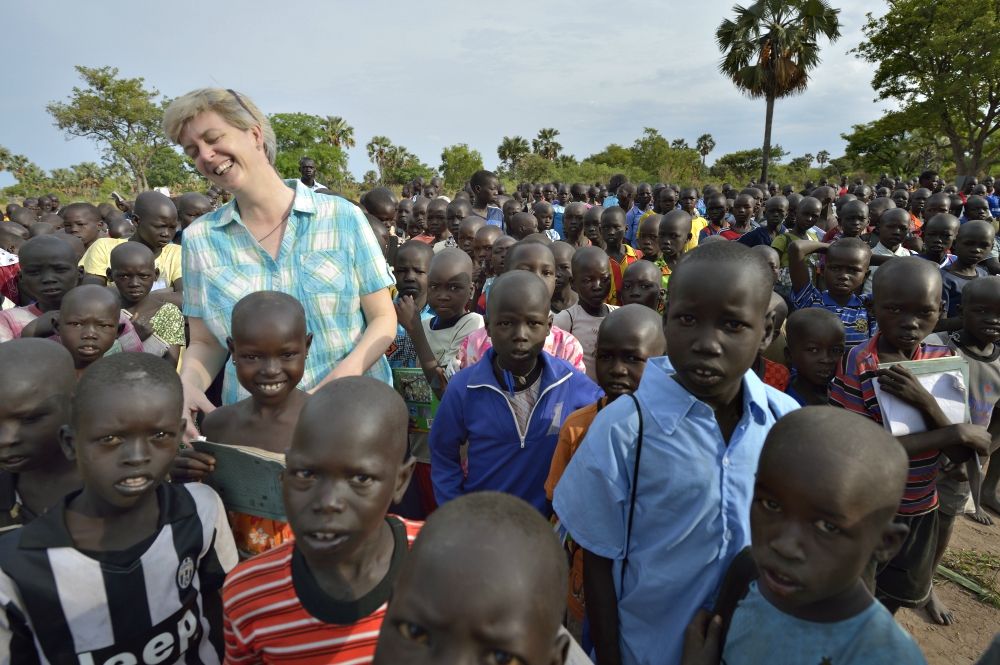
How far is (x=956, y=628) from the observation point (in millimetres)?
2832

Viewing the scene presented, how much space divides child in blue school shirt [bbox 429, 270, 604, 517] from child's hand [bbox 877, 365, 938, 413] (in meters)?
1.18

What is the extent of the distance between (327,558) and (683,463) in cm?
89

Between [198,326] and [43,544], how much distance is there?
112cm

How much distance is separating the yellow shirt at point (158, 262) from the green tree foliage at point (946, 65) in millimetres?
28518

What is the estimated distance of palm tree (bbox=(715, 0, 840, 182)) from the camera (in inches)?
851

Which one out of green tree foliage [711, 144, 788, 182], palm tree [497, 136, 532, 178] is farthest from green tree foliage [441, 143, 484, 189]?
green tree foliage [711, 144, 788, 182]

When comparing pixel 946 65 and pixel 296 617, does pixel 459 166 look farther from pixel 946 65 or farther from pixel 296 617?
pixel 296 617

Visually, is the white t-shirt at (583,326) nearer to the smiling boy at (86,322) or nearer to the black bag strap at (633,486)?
the black bag strap at (633,486)

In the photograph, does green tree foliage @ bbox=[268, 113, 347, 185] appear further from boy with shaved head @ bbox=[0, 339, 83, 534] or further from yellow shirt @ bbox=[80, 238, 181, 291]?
boy with shaved head @ bbox=[0, 339, 83, 534]

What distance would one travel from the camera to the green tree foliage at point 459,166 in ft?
113

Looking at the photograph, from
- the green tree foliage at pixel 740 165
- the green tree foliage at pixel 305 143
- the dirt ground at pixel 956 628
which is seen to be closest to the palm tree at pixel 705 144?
the green tree foliage at pixel 740 165

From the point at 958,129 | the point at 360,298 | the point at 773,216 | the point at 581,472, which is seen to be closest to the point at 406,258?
the point at 360,298

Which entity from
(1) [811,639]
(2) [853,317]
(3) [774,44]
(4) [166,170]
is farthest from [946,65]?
(4) [166,170]

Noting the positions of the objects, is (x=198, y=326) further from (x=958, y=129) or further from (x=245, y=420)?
(x=958, y=129)
